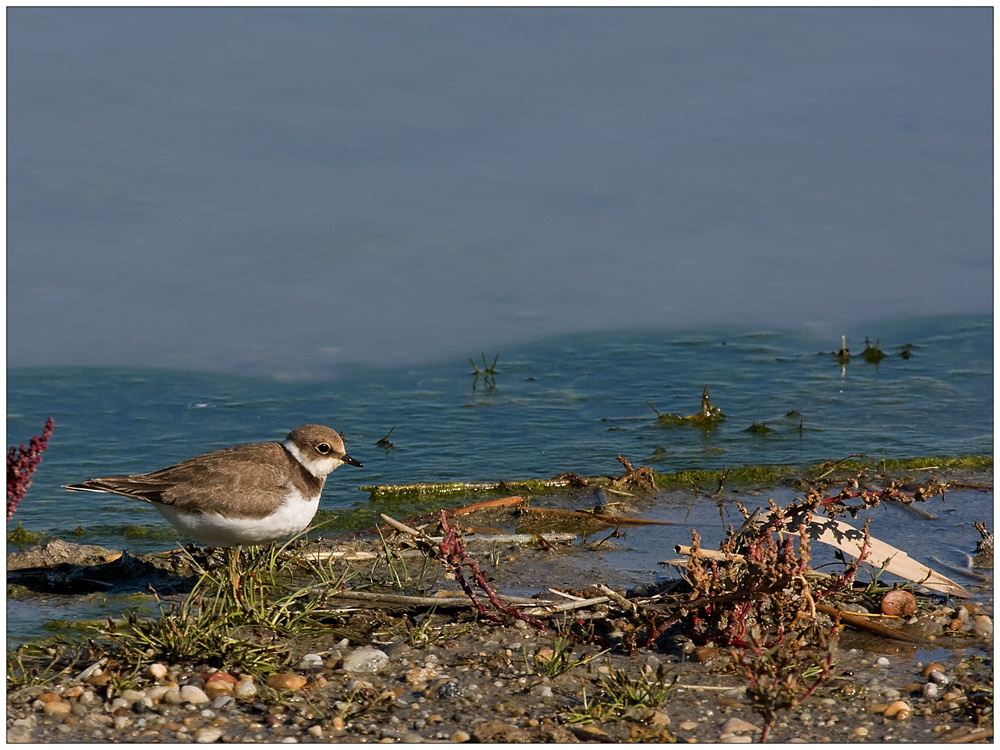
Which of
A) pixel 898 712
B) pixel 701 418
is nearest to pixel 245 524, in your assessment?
pixel 898 712

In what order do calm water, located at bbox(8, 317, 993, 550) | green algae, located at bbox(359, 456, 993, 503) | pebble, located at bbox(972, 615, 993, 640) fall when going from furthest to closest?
calm water, located at bbox(8, 317, 993, 550) → green algae, located at bbox(359, 456, 993, 503) → pebble, located at bbox(972, 615, 993, 640)

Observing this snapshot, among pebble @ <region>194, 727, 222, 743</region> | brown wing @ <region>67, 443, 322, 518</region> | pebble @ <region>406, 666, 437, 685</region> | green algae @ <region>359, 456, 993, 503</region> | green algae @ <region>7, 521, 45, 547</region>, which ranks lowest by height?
pebble @ <region>194, 727, 222, 743</region>

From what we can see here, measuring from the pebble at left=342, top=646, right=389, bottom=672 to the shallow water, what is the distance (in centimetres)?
209

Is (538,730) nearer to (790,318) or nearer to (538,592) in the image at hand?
(538,592)

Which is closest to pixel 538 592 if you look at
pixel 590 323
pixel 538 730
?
pixel 538 730

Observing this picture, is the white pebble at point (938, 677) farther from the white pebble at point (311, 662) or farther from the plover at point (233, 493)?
the plover at point (233, 493)

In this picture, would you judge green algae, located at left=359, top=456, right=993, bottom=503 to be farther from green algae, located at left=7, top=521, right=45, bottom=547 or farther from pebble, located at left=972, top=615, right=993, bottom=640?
pebble, located at left=972, top=615, right=993, bottom=640

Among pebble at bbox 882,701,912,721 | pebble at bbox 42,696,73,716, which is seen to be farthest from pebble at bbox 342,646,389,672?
pebble at bbox 882,701,912,721

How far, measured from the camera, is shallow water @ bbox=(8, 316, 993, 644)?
7926 mm

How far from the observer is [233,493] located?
252 inches

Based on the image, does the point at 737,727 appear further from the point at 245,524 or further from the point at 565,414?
the point at 565,414

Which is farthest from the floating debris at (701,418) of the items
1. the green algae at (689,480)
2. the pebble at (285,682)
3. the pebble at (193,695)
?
the pebble at (193,695)

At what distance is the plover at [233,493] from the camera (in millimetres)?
6340

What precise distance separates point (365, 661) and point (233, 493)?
1435 mm
